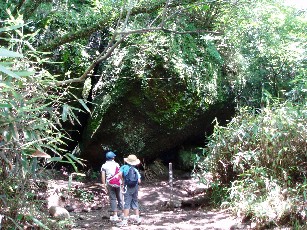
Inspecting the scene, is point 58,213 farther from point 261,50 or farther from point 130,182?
point 261,50

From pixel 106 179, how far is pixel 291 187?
307 cm

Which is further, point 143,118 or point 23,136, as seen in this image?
point 143,118

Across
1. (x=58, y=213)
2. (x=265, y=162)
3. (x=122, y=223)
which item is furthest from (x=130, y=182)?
(x=265, y=162)

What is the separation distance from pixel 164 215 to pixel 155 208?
106 centimetres

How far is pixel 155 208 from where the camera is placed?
795 centimetres

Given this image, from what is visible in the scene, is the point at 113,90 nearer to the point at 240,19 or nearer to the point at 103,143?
the point at 103,143

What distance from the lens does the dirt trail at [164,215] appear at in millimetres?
5742

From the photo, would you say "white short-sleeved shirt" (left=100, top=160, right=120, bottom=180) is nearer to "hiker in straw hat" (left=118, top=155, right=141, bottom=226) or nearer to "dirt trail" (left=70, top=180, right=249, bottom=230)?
"hiker in straw hat" (left=118, top=155, right=141, bottom=226)

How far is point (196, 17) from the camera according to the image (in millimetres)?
10844

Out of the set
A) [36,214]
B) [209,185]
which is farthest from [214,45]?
[36,214]

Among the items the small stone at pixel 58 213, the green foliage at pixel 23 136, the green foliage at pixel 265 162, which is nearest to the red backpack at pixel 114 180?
the small stone at pixel 58 213

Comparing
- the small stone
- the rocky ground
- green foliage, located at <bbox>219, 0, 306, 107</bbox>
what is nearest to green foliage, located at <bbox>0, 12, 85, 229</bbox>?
the rocky ground

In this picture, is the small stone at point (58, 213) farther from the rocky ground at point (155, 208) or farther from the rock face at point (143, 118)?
the rock face at point (143, 118)

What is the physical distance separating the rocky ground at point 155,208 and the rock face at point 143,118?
1162 mm
